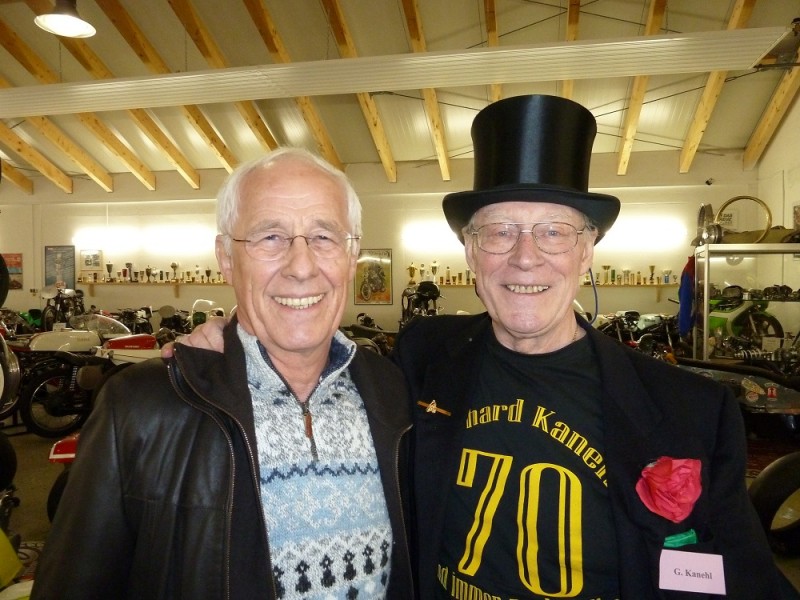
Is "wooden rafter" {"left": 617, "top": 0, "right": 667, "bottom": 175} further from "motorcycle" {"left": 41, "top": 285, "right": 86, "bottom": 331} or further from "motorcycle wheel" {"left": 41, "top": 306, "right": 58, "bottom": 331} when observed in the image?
"motorcycle wheel" {"left": 41, "top": 306, "right": 58, "bottom": 331}

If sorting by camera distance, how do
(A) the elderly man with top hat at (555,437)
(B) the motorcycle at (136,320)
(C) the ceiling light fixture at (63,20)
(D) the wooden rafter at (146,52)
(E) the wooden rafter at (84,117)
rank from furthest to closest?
1. (B) the motorcycle at (136,320)
2. (E) the wooden rafter at (84,117)
3. (D) the wooden rafter at (146,52)
4. (C) the ceiling light fixture at (63,20)
5. (A) the elderly man with top hat at (555,437)

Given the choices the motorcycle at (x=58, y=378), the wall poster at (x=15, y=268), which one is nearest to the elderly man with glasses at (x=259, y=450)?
the motorcycle at (x=58, y=378)

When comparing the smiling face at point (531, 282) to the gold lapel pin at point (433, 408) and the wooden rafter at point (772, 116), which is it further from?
the wooden rafter at point (772, 116)

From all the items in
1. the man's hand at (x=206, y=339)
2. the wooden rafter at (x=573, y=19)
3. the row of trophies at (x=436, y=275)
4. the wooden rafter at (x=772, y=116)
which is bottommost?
the man's hand at (x=206, y=339)

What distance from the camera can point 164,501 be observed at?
102 centimetres

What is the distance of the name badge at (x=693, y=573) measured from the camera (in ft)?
3.83

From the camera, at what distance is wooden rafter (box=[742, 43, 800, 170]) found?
7301 mm

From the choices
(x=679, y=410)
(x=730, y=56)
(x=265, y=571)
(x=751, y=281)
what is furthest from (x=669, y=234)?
(x=265, y=571)

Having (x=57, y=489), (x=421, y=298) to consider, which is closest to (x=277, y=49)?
(x=421, y=298)

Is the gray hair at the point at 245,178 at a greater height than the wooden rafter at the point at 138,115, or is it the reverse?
the wooden rafter at the point at 138,115

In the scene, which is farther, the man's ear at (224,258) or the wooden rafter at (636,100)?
the wooden rafter at (636,100)

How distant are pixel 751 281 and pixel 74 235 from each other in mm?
13838

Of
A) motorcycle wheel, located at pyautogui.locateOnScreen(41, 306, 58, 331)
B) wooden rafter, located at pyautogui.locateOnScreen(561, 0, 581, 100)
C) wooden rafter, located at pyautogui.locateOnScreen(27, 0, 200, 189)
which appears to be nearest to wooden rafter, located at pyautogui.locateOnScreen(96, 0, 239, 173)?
wooden rafter, located at pyautogui.locateOnScreen(27, 0, 200, 189)

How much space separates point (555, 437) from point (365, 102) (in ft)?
25.2
